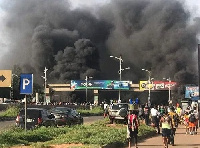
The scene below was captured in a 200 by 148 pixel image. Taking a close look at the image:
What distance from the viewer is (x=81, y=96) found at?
101062 millimetres

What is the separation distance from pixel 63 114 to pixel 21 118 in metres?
5.17

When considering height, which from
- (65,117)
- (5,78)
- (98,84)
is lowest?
(65,117)

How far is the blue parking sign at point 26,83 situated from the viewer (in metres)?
14.4

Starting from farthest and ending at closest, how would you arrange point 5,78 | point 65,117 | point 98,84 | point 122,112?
point 98,84
point 122,112
point 65,117
point 5,78

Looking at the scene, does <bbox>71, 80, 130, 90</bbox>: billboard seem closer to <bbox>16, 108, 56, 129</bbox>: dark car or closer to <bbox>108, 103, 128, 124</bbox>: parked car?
<bbox>108, 103, 128, 124</bbox>: parked car

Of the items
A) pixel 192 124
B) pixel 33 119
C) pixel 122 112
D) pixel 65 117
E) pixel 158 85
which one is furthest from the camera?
pixel 158 85

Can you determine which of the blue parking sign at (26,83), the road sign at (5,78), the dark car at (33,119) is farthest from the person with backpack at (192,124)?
the blue parking sign at (26,83)

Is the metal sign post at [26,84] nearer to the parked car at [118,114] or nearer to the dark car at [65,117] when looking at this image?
the dark car at [65,117]

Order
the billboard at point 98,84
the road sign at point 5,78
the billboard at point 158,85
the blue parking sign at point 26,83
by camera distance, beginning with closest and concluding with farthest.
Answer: the blue parking sign at point 26,83, the road sign at point 5,78, the billboard at point 158,85, the billboard at point 98,84

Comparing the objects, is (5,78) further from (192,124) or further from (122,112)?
(122,112)

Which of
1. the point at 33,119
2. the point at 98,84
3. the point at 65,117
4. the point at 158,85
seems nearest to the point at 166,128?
the point at 33,119

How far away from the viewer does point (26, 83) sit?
14484mm

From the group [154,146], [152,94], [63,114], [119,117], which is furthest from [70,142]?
[152,94]

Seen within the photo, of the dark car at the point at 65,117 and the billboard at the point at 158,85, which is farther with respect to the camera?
the billboard at the point at 158,85
